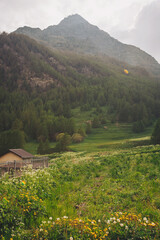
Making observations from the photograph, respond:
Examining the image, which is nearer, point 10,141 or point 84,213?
point 84,213

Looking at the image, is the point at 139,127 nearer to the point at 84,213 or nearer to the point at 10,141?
the point at 10,141

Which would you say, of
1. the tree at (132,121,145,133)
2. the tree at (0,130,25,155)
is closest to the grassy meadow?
the tree at (0,130,25,155)

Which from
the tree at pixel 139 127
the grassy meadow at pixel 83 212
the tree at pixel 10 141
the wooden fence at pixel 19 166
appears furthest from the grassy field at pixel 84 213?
the tree at pixel 139 127

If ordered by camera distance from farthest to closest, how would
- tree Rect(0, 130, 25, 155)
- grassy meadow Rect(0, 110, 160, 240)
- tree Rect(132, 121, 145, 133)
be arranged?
1. tree Rect(132, 121, 145, 133)
2. tree Rect(0, 130, 25, 155)
3. grassy meadow Rect(0, 110, 160, 240)

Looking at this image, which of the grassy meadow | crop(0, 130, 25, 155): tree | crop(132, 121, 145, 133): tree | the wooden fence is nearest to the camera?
the grassy meadow

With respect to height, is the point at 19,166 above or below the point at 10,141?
above

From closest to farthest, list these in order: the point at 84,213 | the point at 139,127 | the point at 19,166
A: the point at 84,213 < the point at 19,166 < the point at 139,127

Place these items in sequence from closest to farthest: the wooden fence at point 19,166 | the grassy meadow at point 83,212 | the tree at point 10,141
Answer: the grassy meadow at point 83,212 → the wooden fence at point 19,166 → the tree at point 10,141

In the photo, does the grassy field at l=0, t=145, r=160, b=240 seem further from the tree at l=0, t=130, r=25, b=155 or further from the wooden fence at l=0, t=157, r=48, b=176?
the tree at l=0, t=130, r=25, b=155

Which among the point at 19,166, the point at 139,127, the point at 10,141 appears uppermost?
the point at 19,166

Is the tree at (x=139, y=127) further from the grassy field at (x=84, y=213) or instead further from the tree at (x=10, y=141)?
the grassy field at (x=84, y=213)

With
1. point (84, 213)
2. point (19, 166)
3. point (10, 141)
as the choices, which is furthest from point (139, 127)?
point (84, 213)

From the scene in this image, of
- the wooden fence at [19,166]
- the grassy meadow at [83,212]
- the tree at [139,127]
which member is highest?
the grassy meadow at [83,212]

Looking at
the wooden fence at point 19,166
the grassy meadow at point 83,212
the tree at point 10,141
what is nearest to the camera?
the grassy meadow at point 83,212
